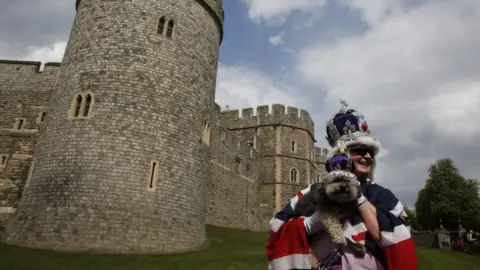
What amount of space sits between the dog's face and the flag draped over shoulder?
0.26 meters

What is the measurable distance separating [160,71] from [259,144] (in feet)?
59.3

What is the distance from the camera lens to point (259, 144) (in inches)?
1222

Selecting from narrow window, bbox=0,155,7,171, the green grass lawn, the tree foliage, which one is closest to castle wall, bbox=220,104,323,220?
the tree foliage

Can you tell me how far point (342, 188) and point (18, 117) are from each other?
18.8 meters

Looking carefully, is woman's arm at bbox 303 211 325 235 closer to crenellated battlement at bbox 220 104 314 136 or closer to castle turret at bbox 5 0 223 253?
castle turret at bbox 5 0 223 253

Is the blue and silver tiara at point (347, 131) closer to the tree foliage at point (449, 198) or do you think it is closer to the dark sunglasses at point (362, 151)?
the dark sunglasses at point (362, 151)

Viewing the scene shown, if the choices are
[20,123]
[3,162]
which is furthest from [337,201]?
[20,123]

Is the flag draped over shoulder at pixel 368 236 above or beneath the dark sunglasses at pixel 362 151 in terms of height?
beneath

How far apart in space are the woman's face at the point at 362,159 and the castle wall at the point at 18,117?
1617 cm

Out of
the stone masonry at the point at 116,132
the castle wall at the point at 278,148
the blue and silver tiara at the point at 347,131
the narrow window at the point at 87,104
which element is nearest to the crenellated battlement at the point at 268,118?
the castle wall at the point at 278,148

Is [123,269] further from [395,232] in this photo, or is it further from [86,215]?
[395,232]

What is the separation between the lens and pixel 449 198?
35.2 meters

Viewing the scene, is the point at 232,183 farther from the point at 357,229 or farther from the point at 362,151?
the point at 357,229

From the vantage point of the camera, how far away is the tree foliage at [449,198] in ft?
113
